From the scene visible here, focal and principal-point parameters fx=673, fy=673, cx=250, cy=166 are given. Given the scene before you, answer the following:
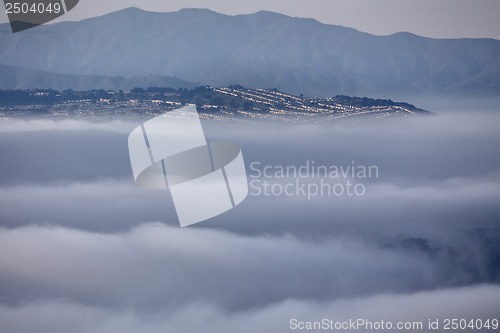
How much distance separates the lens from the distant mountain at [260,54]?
9.70 meters

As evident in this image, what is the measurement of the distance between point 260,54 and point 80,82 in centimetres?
278

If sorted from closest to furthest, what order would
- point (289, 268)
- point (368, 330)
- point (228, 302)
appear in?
point (368, 330) → point (228, 302) → point (289, 268)

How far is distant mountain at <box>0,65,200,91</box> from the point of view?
33.2ft

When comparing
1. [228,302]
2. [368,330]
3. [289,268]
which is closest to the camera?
[368,330]

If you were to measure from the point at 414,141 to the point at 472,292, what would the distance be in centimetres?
235

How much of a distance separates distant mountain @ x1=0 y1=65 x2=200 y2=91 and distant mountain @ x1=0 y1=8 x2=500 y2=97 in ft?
0.38

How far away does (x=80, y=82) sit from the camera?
404 inches

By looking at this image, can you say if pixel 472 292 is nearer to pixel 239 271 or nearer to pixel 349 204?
pixel 349 204

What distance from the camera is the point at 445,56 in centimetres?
1013

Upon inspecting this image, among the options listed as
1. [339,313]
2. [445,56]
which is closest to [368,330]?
[339,313]

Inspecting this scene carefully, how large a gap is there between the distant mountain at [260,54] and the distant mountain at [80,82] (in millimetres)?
116

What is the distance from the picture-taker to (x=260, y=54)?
10383mm

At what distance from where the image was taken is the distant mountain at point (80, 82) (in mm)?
10117

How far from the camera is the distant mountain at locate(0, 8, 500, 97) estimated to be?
31.8ft
